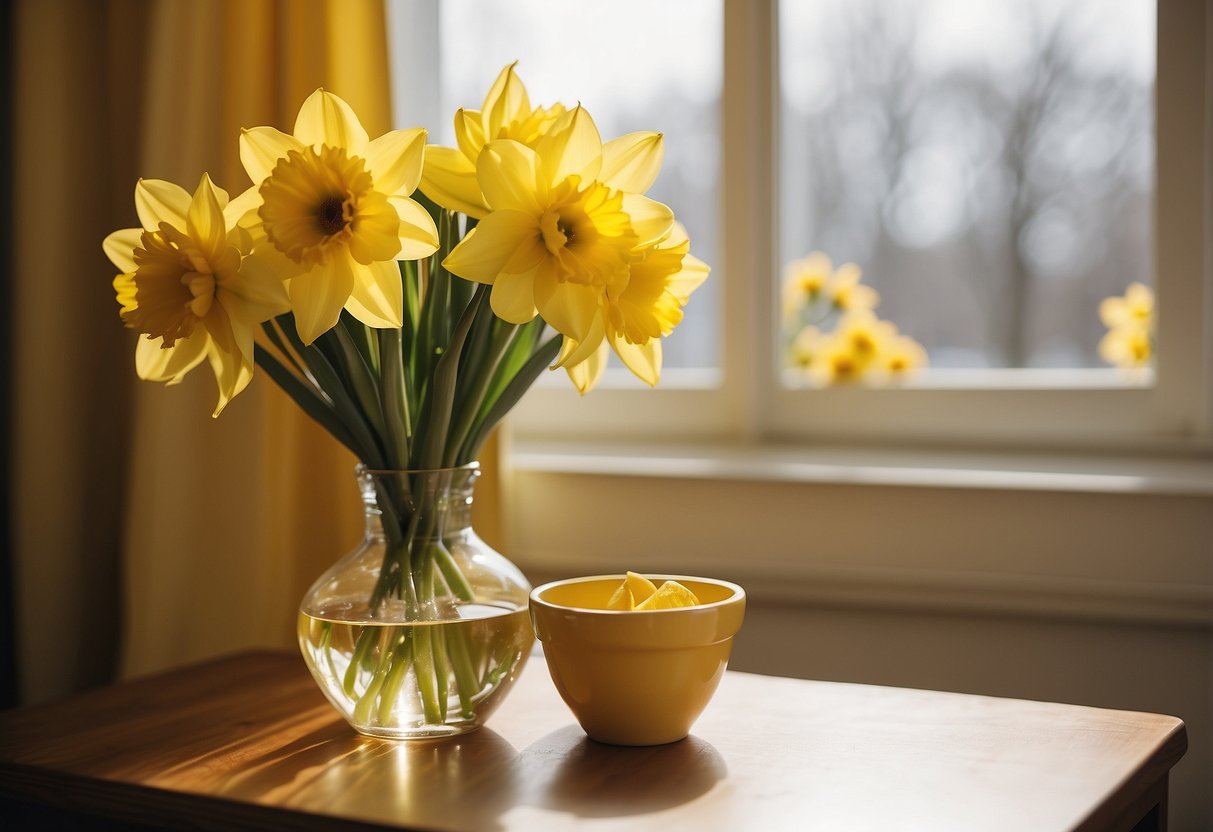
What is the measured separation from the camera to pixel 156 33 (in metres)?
1.70

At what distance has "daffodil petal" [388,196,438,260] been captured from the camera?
2.68ft

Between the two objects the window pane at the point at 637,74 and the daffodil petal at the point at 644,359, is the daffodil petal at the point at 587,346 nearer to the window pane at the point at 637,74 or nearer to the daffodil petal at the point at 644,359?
the daffodil petal at the point at 644,359

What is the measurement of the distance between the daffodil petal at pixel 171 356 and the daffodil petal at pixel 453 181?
0.19 metres

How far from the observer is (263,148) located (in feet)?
2.67

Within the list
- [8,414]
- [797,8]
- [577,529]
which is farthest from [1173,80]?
[8,414]

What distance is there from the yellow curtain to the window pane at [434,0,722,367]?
307 millimetres

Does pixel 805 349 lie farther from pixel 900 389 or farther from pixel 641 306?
pixel 641 306

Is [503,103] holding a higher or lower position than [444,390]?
higher

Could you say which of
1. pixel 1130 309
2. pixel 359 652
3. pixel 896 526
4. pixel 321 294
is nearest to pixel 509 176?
pixel 321 294

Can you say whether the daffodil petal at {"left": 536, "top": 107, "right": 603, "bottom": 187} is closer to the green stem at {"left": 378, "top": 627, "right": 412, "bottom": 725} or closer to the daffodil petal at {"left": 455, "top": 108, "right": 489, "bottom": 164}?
the daffodil petal at {"left": 455, "top": 108, "right": 489, "bottom": 164}

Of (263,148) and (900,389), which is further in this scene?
(900,389)

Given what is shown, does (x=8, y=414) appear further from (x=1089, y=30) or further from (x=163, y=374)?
(x=1089, y=30)

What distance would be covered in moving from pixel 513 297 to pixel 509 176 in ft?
0.27

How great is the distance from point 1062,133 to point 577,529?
2.89ft
